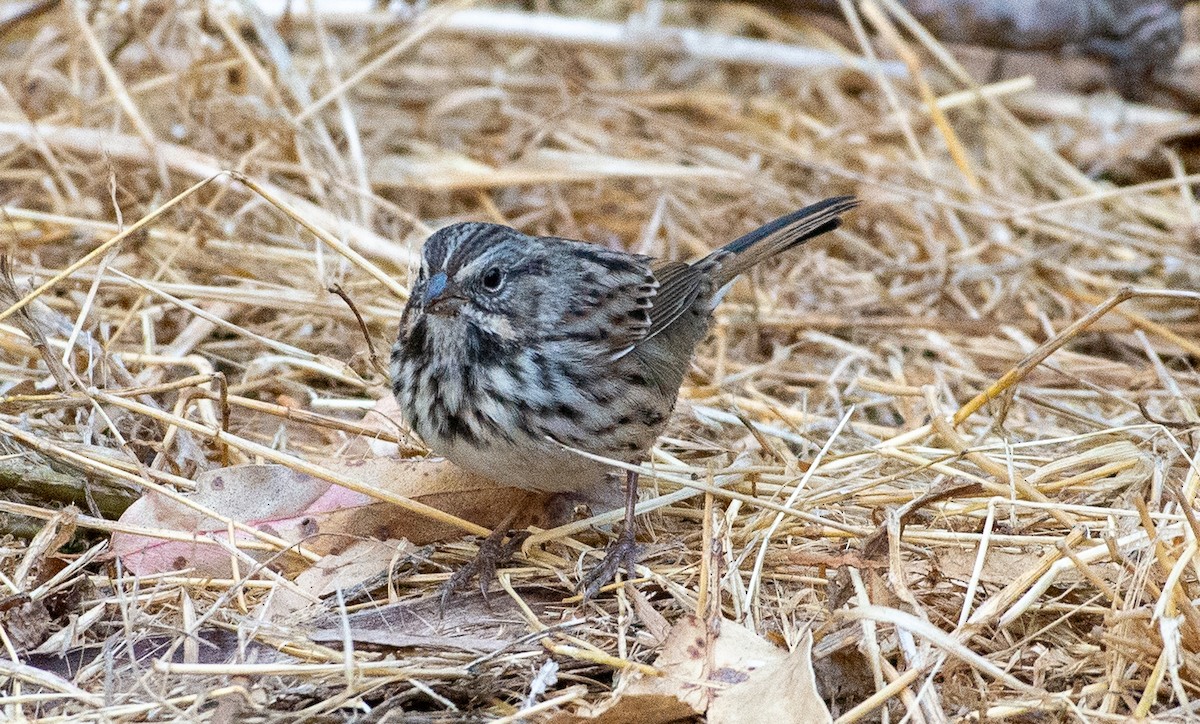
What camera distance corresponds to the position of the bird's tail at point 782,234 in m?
4.05

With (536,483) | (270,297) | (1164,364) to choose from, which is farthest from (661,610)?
(1164,364)

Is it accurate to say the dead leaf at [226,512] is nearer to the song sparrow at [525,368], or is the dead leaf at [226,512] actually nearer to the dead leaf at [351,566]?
the dead leaf at [351,566]

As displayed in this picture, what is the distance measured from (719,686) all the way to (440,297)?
1076 millimetres

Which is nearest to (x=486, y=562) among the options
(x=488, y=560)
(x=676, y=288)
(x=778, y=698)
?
(x=488, y=560)

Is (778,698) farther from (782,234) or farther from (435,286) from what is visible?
(782,234)

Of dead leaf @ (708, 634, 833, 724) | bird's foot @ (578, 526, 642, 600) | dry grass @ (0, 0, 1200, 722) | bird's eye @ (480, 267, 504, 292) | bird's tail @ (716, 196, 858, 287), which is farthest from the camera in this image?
bird's tail @ (716, 196, 858, 287)

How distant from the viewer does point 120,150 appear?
475cm

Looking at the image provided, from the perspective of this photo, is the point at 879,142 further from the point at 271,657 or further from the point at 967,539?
the point at 271,657

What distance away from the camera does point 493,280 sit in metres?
3.14

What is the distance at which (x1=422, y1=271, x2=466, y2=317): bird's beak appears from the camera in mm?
3016

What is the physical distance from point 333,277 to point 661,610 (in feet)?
5.91

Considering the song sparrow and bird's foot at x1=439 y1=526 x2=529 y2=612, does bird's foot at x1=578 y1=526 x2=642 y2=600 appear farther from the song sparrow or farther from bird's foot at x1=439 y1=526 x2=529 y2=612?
bird's foot at x1=439 y1=526 x2=529 y2=612

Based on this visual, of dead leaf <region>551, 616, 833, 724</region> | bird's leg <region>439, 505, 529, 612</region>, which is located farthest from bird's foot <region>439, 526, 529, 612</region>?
dead leaf <region>551, 616, 833, 724</region>

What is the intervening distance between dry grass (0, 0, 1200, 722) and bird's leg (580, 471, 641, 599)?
8 cm
